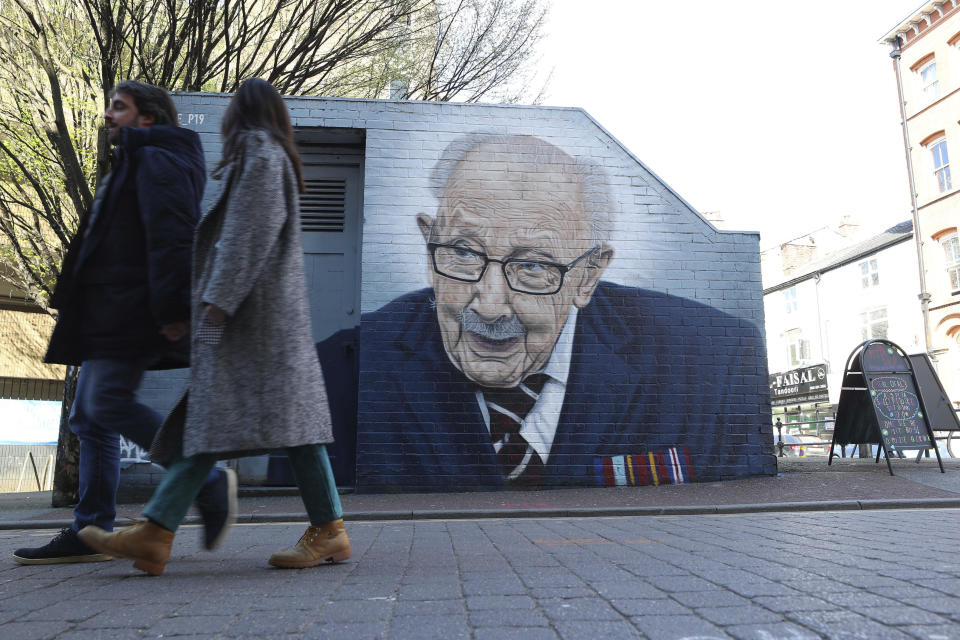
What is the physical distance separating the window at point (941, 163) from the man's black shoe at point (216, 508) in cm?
2743

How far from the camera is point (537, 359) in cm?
811

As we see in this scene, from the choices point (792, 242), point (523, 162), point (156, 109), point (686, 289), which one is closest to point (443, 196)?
point (523, 162)

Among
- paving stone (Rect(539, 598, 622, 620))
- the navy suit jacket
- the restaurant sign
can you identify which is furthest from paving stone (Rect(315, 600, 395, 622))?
the restaurant sign

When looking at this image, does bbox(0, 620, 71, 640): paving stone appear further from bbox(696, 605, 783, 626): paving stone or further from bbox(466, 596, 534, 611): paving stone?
bbox(696, 605, 783, 626): paving stone

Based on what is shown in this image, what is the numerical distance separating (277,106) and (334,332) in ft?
17.6

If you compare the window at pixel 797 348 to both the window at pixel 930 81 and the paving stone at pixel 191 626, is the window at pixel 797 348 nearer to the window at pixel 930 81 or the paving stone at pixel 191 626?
the window at pixel 930 81

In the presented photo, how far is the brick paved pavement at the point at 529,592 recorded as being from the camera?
191cm

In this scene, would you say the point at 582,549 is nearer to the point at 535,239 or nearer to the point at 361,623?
the point at 361,623

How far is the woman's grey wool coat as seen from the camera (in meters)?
2.72

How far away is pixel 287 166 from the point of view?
2994 millimetres

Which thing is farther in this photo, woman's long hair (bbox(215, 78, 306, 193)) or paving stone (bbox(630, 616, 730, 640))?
woman's long hair (bbox(215, 78, 306, 193))

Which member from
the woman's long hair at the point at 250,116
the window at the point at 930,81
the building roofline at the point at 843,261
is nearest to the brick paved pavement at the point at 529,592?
the woman's long hair at the point at 250,116

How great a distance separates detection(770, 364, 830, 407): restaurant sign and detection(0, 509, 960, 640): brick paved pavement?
28.1 metres

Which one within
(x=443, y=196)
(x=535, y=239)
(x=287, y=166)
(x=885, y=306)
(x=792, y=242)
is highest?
(x=792, y=242)
